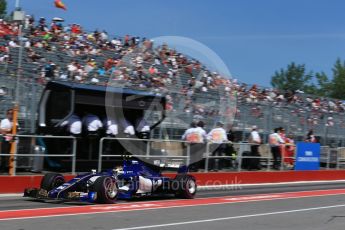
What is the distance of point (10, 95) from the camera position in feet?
53.6

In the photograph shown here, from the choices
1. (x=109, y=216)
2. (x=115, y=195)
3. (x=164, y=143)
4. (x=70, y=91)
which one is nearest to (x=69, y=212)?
(x=109, y=216)

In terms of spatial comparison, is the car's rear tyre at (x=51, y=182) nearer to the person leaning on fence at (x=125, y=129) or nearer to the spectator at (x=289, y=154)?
the person leaning on fence at (x=125, y=129)

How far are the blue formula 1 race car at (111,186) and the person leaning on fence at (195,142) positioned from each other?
14.3 feet

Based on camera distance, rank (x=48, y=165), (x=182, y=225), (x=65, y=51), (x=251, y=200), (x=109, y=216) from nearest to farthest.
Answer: (x=182, y=225), (x=109, y=216), (x=251, y=200), (x=48, y=165), (x=65, y=51)

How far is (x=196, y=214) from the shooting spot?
11.1 metres

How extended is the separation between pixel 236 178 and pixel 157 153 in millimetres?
3485

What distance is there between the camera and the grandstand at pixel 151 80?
19719 millimetres

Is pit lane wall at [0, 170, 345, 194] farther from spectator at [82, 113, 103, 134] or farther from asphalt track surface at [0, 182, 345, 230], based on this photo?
spectator at [82, 113, 103, 134]

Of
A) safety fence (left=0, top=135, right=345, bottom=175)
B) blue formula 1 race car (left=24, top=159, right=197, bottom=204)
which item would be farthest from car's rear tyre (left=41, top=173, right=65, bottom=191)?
safety fence (left=0, top=135, right=345, bottom=175)

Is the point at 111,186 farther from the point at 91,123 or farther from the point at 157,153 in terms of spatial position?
the point at 157,153

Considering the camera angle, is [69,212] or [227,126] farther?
[227,126]

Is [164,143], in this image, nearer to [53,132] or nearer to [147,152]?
[147,152]

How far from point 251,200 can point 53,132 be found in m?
5.73

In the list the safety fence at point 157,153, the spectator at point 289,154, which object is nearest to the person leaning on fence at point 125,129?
the safety fence at point 157,153
